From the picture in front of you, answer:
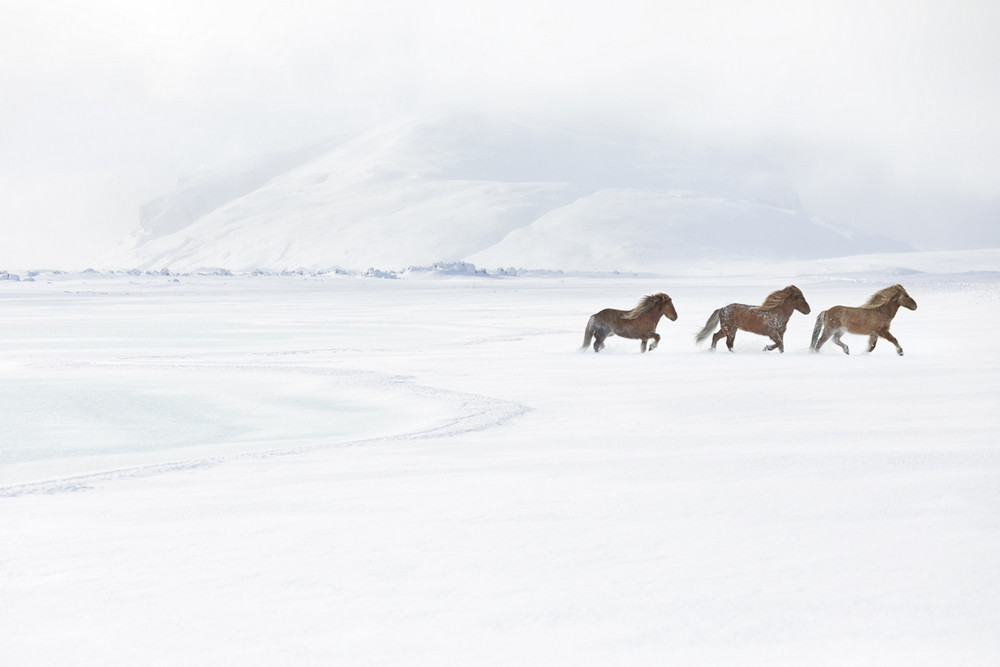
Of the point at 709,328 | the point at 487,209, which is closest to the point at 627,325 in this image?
the point at 709,328

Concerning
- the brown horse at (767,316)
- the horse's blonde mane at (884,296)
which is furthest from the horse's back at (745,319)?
the horse's blonde mane at (884,296)

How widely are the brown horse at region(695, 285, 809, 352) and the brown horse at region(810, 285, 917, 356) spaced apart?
434 millimetres

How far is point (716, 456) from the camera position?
206 inches

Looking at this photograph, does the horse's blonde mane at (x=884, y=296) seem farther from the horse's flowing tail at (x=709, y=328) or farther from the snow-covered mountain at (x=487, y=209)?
the snow-covered mountain at (x=487, y=209)

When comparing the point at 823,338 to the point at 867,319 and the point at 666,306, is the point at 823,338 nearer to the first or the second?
the point at 867,319

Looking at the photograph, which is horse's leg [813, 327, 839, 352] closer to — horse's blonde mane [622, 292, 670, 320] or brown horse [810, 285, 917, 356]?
brown horse [810, 285, 917, 356]

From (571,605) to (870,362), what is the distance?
7841 millimetres

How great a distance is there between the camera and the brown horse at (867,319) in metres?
11.1

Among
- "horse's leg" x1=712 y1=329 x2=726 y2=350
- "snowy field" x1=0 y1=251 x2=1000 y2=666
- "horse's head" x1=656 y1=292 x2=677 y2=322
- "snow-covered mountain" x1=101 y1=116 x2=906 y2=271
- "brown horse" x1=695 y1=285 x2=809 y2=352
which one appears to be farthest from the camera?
"snow-covered mountain" x1=101 y1=116 x2=906 y2=271

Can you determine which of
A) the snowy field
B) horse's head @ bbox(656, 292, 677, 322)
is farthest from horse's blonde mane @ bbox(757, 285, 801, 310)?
the snowy field

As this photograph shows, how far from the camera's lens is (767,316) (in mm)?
11602

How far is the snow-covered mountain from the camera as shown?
396ft

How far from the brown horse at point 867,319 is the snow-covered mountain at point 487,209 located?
3866 inches

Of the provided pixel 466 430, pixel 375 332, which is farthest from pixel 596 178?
pixel 466 430
